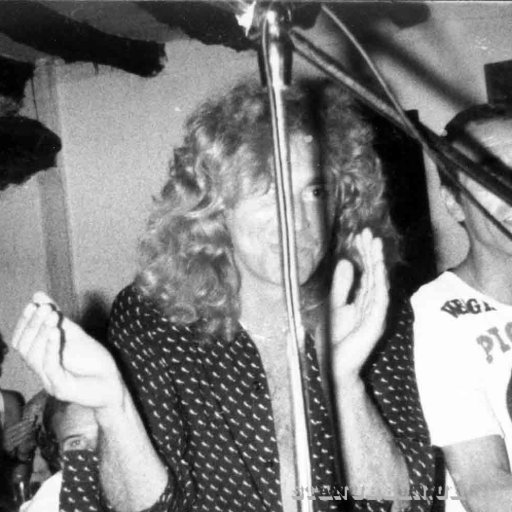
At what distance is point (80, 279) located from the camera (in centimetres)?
404

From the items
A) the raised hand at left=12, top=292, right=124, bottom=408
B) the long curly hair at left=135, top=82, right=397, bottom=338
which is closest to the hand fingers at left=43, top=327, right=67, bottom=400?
Result: the raised hand at left=12, top=292, right=124, bottom=408

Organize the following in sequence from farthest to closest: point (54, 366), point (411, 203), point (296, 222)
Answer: point (411, 203), point (296, 222), point (54, 366)

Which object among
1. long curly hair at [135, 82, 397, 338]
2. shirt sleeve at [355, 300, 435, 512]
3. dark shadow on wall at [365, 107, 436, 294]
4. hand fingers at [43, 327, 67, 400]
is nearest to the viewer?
hand fingers at [43, 327, 67, 400]

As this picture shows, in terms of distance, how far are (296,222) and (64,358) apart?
0.48 metres

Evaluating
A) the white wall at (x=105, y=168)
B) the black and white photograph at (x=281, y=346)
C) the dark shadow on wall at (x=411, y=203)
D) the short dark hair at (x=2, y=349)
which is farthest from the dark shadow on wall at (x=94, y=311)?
the black and white photograph at (x=281, y=346)

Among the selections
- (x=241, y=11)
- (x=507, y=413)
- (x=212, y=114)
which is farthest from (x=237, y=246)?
(x=241, y=11)

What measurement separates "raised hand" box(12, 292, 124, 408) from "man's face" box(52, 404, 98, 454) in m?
0.17

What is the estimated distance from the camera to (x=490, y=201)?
133 centimetres

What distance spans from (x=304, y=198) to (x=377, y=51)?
2.25m

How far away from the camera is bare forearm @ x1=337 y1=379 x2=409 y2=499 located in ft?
4.16

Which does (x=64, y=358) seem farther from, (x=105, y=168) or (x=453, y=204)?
(x=105, y=168)

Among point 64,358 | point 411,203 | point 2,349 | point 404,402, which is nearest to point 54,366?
point 64,358

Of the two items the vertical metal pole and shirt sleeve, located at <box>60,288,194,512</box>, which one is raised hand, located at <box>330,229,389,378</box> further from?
the vertical metal pole

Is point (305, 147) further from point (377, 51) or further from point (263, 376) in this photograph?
point (377, 51)
